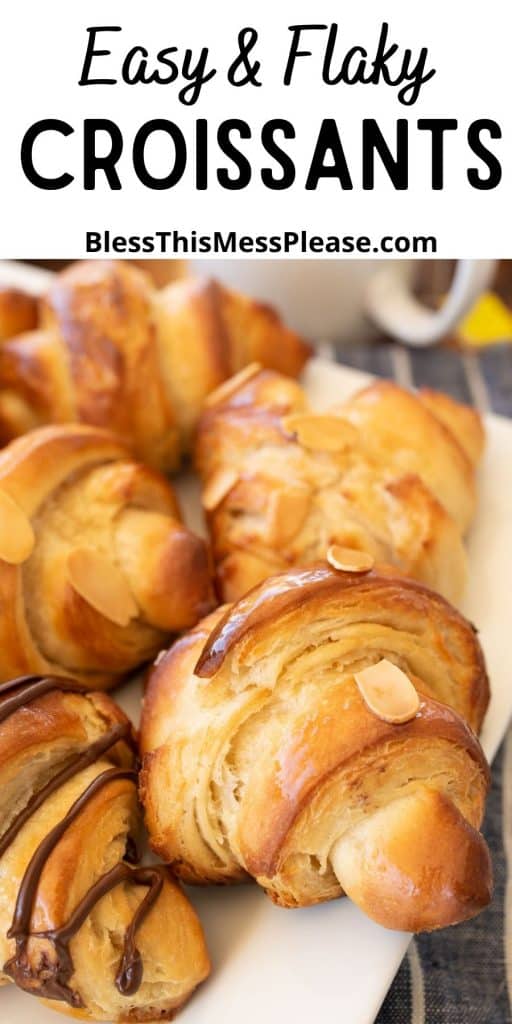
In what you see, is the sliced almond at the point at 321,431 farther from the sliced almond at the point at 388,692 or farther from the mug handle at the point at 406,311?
the mug handle at the point at 406,311

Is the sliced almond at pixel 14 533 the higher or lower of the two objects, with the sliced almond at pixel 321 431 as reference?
lower

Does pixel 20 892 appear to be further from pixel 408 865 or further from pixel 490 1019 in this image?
pixel 490 1019

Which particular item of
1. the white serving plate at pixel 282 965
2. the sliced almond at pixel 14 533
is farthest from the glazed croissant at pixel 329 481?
the white serving plate at pixel 282 965

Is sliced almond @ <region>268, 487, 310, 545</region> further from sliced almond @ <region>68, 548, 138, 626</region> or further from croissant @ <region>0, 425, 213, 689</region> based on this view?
sliced almond @ <region>68, 548, 138, 626</region>

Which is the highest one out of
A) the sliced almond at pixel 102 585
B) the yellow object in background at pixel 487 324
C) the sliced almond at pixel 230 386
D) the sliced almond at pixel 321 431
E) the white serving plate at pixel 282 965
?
the yellow object in background at pixel 487 324

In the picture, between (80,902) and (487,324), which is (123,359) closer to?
(80,902)

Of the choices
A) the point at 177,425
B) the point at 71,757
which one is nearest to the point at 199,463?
the point at 177,425

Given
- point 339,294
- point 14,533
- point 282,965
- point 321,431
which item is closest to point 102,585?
point 14,533
